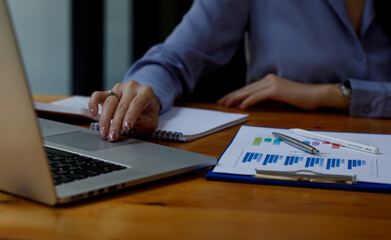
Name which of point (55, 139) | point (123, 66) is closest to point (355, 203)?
point (55, 139)

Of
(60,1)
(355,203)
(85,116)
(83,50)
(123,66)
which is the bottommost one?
(123,66)

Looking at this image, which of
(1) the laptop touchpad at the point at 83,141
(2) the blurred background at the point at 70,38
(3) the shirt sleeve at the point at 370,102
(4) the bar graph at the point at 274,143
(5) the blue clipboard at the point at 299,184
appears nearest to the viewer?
(5) the blue clipboard at the point at 299,184

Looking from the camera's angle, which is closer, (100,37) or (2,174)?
(2,174)

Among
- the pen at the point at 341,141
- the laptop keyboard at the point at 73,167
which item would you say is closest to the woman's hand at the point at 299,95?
the pen at the point at 341,141

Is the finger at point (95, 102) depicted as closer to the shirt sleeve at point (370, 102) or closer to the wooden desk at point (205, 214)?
the wooden desk at point (205, 214)

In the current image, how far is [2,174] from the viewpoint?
51cm

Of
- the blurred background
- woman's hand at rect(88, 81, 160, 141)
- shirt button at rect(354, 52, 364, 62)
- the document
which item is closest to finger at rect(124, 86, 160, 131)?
woman's hand at rect(88, 81, 160, 141)

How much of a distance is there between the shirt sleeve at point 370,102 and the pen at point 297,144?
443 millimetres

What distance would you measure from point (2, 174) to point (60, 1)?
7.37ft

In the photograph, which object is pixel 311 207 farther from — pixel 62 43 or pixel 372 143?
pixel 62 43

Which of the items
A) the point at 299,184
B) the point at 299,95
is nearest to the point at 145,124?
the point at 299,184

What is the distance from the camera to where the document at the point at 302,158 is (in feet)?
2.09

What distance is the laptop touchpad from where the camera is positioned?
2.26 feet

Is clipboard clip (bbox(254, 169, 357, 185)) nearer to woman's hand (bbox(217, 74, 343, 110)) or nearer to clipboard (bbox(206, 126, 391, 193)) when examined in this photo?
clipboard (bbox(206, 126, 391, 193))
